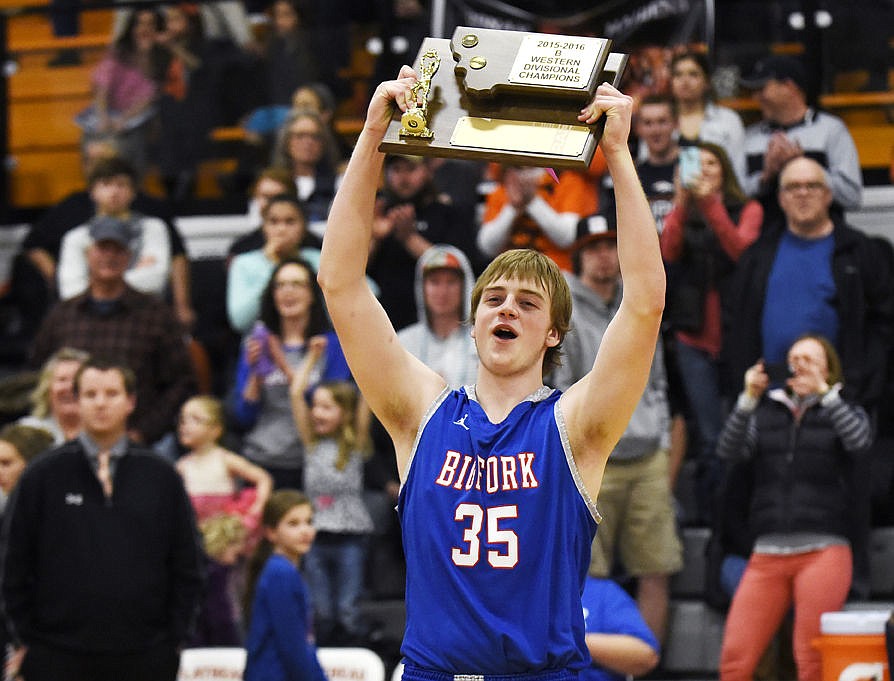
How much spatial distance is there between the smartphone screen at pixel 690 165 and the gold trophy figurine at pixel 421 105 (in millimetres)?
4643

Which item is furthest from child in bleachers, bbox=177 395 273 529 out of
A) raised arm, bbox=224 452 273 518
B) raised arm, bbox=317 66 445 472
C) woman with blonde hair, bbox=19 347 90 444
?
raised arm, bbox=317 66 445 472

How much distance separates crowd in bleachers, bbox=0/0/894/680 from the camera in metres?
7.05

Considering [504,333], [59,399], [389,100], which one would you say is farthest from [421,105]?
[59,399]

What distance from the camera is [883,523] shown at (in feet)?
25.6

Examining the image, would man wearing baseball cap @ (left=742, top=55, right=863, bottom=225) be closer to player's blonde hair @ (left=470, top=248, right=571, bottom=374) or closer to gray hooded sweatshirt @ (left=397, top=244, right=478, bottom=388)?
gray hooded sweatshirt @ (left=397, top=244, right=478, bottom=388)

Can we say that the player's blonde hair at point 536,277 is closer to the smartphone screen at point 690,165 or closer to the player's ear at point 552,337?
the player's ear at point 552,337

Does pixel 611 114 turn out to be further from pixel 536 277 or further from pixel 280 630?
pixel 280 630

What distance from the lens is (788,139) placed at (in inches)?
327

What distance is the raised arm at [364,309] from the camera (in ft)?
11.7

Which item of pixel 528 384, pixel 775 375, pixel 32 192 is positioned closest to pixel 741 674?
pixel 775 375

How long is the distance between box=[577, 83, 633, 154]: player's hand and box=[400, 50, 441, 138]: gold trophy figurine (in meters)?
0.34

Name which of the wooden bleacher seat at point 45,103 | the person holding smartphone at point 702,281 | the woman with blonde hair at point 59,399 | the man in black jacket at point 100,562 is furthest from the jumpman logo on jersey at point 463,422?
the wooden bleacher seat at point 45,103

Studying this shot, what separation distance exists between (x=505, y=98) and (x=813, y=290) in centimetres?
455

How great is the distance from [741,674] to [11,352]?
562cm
